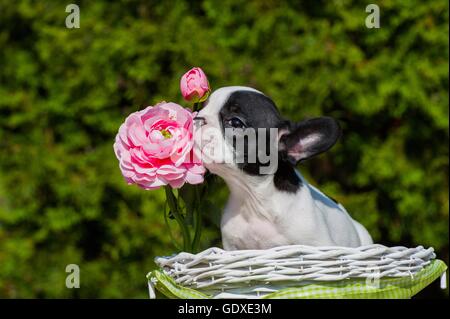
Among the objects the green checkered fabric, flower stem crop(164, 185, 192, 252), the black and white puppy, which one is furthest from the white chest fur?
the green checkered fabric

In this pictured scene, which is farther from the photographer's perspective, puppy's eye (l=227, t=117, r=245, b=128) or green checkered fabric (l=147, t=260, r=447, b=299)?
puppy's eye (l=227, t=117, r=245, b=128)

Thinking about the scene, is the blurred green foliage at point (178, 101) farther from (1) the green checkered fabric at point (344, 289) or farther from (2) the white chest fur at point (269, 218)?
(1) the green checkered fabric at point (344, 289)

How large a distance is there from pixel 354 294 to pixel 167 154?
55cm

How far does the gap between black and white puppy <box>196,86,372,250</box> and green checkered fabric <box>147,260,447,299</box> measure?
0.72 feet

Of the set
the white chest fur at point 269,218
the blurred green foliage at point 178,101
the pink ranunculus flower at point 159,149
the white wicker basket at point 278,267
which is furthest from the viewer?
the blurred green foliage at point 178,101

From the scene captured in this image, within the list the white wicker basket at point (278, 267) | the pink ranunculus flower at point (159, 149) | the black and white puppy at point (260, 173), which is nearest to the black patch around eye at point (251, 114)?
the black and white puppy at point (260, 173)

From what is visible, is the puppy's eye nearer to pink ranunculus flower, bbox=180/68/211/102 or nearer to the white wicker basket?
pink ranunculus flower, bbox=180/68/211/102

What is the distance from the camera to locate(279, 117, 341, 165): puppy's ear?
1828 mm

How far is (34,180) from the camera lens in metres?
3.47

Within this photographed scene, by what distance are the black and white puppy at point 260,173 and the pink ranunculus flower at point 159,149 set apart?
0.05m

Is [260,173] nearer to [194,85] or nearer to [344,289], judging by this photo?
[194,85]

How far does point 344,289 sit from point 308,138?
1.34 ft

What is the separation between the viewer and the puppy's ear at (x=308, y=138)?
72.0 inches
